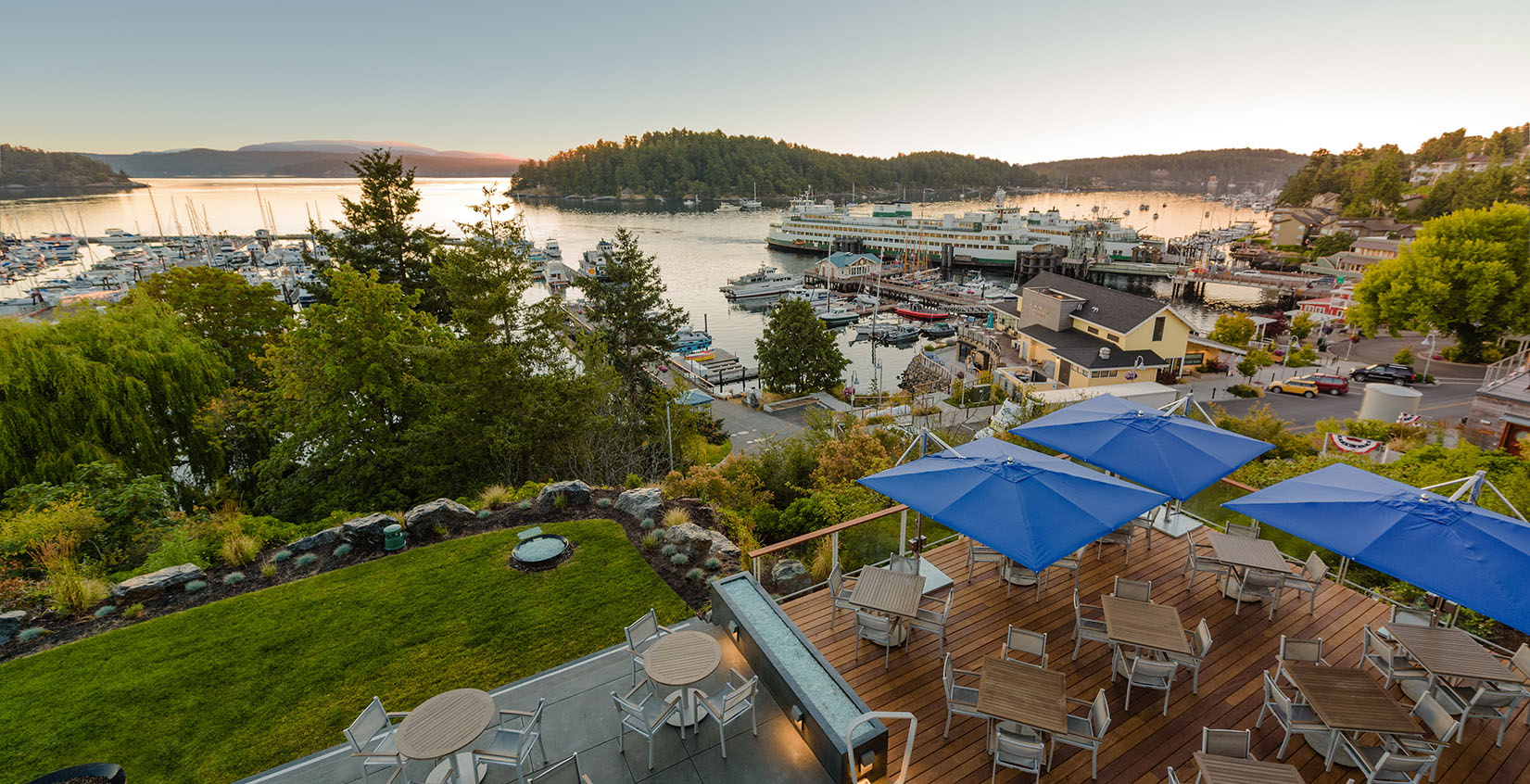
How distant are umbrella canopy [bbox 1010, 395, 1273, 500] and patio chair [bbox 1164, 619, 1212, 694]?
1434 millimetres

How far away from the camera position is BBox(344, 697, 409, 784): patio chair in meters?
4.84

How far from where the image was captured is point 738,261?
87812mm

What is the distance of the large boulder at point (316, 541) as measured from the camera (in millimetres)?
9906

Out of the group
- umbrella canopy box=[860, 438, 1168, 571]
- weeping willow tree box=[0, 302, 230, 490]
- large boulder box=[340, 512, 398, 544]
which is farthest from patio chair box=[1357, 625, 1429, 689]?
weeping willow tree box=[0, 302, 230, 490]

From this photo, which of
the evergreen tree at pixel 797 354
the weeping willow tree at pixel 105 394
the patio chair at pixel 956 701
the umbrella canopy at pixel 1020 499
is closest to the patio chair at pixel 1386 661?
the umbrella canopy at pixel 1020 499

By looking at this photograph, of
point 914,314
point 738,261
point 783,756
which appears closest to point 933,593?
point 783,756

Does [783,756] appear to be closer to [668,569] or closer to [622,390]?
[668,569]

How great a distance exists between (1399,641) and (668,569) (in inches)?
327

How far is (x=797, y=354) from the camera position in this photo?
118ft

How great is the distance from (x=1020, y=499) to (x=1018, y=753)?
2115 mm

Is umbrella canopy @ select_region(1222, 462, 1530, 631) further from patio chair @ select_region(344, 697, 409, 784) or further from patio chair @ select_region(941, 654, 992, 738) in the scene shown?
patio chair @ select_region(344, 697, 409, 784)

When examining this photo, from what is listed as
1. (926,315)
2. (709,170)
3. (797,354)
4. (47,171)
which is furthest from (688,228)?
(47,171)

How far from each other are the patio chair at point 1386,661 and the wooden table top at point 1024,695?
3331 mm

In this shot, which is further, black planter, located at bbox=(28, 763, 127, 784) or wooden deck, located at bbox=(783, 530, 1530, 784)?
black planter, located at bbox=(28, 763, 127, 784)
